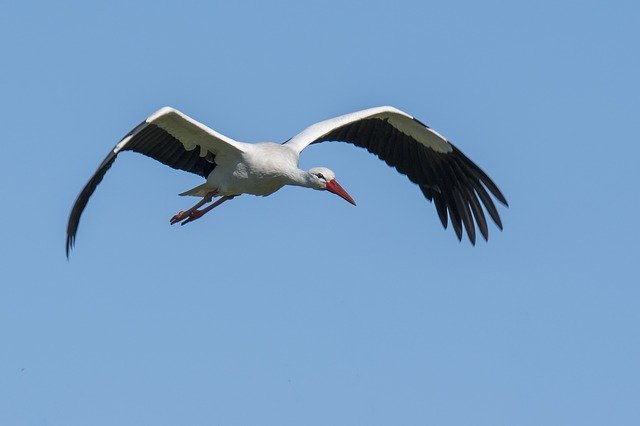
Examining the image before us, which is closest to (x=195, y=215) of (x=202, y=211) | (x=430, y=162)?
(x=202, y=211)

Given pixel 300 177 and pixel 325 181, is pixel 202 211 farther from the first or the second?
pixel 325 181

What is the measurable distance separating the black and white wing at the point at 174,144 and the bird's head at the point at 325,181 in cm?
95

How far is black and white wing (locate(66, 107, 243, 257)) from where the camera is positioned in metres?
14.6

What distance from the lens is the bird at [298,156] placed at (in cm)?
1569

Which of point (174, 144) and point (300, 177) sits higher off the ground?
point (174, 144)

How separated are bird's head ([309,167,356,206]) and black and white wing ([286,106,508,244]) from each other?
170cm

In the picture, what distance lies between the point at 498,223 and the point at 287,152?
130 inches

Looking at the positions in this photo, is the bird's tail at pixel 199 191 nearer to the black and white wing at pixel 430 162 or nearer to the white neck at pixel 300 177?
the white neck at pixel 300 177

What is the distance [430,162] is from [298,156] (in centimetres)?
265

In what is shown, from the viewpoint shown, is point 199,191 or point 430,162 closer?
point 199,191

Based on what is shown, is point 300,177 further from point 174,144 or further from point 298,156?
point 174,144

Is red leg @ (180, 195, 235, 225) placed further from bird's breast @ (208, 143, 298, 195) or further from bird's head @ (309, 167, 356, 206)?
bird's head @ (309, 167, 356, 206)

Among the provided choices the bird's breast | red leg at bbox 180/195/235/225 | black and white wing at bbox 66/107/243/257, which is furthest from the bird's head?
red leg at bbox 180/195/235/225

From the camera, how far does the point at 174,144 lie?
16.4 m
